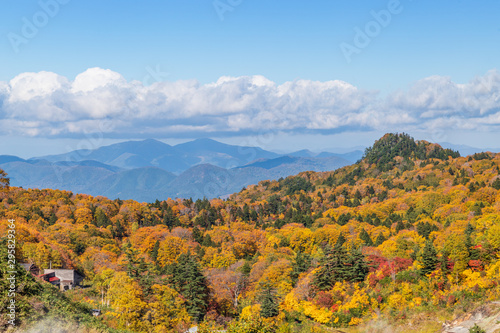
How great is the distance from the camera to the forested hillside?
38.7 m

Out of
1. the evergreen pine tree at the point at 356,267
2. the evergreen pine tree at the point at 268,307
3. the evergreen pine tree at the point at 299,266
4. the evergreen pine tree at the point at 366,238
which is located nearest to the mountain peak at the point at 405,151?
the evergreen pine tree at the point at 366,238

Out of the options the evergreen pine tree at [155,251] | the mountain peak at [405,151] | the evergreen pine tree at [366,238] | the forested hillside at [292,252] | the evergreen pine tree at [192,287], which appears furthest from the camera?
the mountain peak at [405,151]

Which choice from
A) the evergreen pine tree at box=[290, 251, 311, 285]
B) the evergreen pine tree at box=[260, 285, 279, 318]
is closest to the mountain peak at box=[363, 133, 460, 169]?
the evergreen pine tree at box=[290, 251, 311, 285]

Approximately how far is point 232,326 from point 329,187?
146 metres

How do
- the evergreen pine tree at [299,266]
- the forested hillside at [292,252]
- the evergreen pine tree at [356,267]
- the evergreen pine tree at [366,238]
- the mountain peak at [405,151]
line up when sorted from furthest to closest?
the mountain peak at [405,151]
the evergreen pine tree at [366,238]
the evergreen pine tree at [299,266]
the evergreen pine tree at [356,267]
the forested hillside at [292,252]

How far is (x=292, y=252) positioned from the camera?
76.8m

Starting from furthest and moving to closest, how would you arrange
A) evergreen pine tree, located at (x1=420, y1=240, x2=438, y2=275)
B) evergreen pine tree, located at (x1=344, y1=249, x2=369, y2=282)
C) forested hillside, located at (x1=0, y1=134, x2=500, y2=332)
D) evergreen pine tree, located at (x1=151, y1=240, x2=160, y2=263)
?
evergreen pine tree, located at (x1=151, y1=240, x2=160, y2=263)
evergreen pine tree, located at (x1=344, y1=249, x2=369, y2=282)
evergreen pine tree, located at (x1=420, y1=240, x2=438, y2=275)
forested hillside, located at (x1=0, y1=134, x2=500, y2=332)

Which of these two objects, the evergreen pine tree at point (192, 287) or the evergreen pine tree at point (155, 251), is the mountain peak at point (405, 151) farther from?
the evergreen pine tree at point (192, 287)

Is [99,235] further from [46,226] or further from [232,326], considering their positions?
[232,326]

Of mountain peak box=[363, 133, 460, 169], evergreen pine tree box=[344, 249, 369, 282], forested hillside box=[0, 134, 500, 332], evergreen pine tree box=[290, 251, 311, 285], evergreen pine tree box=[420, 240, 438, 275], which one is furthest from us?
mountain peak box=[363, 133, 460, 169]

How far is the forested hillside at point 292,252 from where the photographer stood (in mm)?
38719

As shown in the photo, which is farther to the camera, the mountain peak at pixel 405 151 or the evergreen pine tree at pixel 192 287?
the mountain peak at pixel 405 151

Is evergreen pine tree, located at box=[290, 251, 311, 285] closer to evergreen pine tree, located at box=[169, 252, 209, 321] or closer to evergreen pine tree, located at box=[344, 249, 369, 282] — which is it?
evergreen pine tree, located at box=[344, 249, 369, 282]

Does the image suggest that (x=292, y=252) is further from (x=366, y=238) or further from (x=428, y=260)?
(x=428, y=260)
